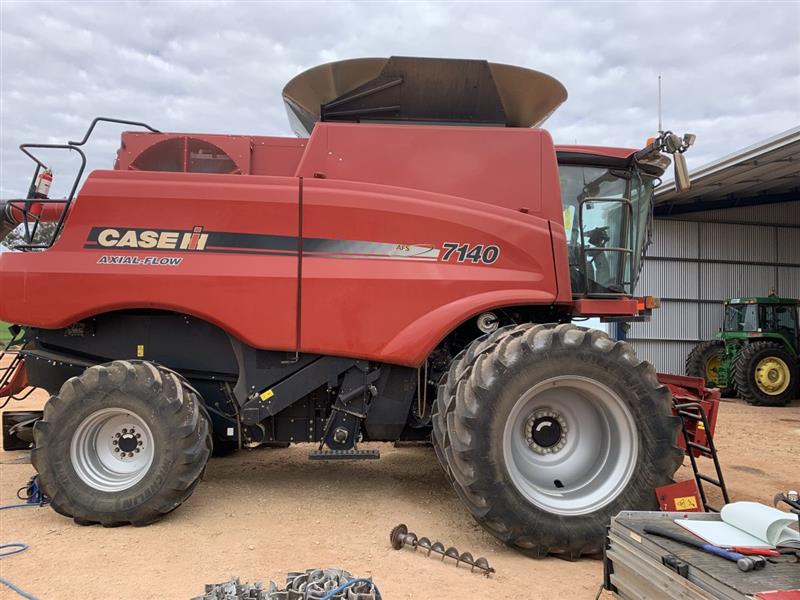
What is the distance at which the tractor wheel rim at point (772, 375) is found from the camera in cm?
1251

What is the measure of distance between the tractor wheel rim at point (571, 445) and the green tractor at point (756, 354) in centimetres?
1045

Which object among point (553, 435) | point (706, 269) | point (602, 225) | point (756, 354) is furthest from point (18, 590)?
point (706, 269)

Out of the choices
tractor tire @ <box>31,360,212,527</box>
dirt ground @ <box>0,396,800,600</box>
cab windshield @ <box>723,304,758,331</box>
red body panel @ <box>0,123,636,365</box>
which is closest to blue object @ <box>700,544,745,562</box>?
dirt ground @ <box>0,396,800,600</box>

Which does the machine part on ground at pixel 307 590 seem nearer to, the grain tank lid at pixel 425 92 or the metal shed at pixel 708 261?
the grain tank lid at pixel 425 92

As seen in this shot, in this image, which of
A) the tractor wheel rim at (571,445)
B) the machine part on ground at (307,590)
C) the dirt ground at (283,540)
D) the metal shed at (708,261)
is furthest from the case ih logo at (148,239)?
the metal shed at (708,261)

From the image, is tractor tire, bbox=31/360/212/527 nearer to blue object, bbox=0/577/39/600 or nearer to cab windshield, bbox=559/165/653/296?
blue object, bbox=0/577/39/600

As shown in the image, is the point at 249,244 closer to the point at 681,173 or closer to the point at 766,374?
the point at 681,173

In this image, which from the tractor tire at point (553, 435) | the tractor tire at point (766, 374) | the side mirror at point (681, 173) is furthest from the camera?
the tractor tire at point (766, 374)

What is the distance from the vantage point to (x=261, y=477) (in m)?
5.16

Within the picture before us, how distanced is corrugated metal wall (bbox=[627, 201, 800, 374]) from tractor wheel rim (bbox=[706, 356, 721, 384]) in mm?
1706

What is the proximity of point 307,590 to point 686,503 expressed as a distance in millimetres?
2406

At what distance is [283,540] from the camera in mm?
3697

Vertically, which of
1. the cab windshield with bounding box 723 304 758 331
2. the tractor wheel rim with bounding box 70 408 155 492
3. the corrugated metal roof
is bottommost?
the tractor wheel rim with bounding box 70 408 155 492

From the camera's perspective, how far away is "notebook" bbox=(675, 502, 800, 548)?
2.35 metres
